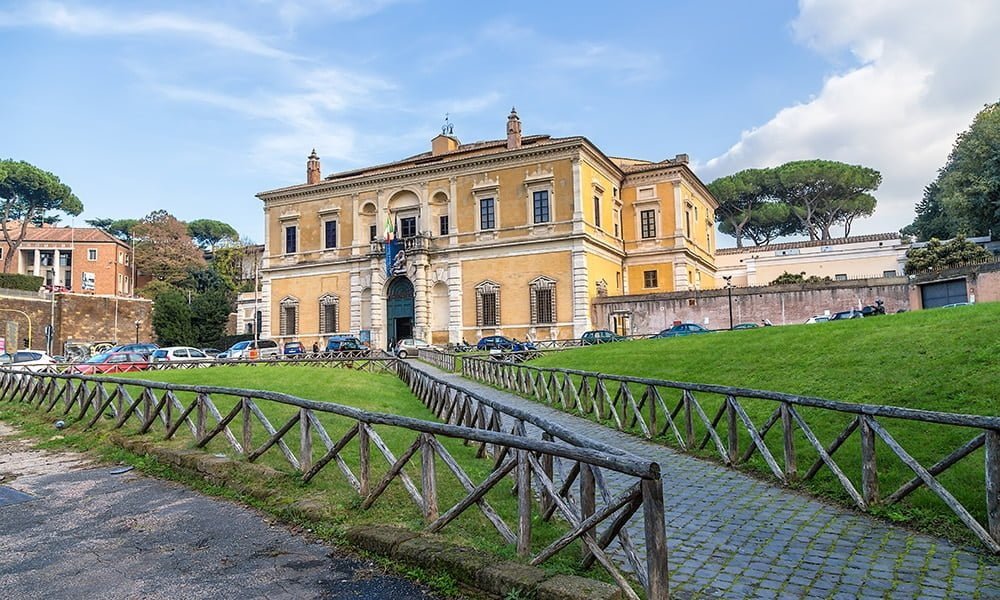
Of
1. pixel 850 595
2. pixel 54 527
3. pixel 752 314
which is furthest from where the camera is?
pixel 752 314

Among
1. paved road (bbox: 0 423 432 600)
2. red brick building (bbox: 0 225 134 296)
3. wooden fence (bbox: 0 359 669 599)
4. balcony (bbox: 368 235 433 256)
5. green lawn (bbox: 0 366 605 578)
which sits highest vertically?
red brick building (bbox: 0 225 134 296)

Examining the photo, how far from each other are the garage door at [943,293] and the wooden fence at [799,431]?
950 inches

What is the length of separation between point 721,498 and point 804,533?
126 cm

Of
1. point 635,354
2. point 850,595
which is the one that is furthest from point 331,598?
point 635,354

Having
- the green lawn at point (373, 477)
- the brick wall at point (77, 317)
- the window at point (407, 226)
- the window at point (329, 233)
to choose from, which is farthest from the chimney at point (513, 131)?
the brick wall at point (77, 317)

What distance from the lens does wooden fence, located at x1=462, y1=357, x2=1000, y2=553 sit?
522cm

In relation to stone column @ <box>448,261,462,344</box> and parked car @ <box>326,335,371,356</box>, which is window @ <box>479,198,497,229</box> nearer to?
stone column @ <box>448,261,462,344</box>

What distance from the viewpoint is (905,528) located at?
18.7 ft

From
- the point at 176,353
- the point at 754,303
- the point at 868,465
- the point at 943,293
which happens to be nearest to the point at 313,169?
the point at 176,353

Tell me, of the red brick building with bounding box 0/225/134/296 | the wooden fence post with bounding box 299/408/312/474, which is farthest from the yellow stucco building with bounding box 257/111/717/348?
the red brick building with bounding box 0/225/134/296

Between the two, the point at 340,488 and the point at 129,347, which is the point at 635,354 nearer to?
the point at 340,488

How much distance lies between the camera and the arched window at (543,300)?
39.2 m

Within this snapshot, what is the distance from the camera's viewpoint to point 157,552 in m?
5.58

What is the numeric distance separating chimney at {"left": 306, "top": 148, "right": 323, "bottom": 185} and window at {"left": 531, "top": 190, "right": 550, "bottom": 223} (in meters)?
20.0
